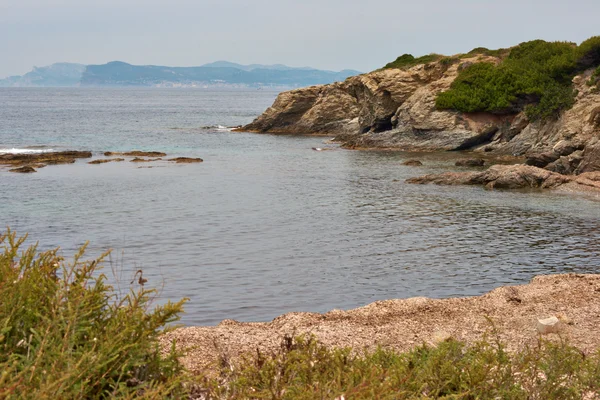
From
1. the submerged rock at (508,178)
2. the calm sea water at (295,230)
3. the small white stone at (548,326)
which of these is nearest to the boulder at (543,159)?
the submerged rock at (508,178)

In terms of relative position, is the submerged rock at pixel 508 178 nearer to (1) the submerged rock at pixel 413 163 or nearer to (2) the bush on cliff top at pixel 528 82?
(1) the submerged rock at pixel 413 163

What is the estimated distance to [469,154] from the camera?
49812 mm

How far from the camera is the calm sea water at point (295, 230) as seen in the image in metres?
16.6

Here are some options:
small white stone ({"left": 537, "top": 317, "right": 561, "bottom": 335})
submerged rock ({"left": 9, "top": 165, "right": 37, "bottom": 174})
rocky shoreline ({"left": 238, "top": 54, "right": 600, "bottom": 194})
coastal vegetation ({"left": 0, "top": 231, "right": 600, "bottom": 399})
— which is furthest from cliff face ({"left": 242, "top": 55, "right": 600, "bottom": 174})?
coastal vegetation ({"left": 0, "top": 231, "right": 600, "bottom": 399})

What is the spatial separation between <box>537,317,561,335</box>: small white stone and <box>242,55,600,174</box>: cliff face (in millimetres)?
25286

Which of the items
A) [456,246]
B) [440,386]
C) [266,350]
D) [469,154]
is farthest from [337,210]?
[469,154]

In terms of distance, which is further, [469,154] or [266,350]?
[469,154]

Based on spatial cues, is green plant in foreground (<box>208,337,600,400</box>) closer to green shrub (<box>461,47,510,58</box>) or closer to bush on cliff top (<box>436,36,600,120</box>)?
bush on cliff top (<box>436,36,600,120</box>)

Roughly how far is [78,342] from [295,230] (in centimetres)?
1888

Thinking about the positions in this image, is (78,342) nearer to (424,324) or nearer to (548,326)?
(424,324)

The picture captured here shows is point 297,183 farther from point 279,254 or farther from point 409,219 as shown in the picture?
point 279,254

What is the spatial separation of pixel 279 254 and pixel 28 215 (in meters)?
12.3

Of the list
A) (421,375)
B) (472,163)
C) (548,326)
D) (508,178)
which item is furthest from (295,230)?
(472,163)

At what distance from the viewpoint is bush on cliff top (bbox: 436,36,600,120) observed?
47.4m
